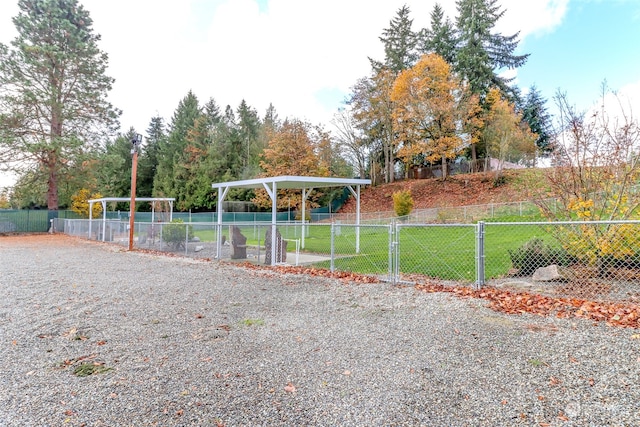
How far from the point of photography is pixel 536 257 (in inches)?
246

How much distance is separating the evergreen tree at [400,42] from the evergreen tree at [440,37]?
1.01 m

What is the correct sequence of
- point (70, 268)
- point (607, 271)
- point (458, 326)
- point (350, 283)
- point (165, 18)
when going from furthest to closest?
point (165, 18) → point (70, 268) → point (350, 283) → point (607, 271) → point (458, 326)

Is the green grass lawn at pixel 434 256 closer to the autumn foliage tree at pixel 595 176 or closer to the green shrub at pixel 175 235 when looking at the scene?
the autumn foliage tree at pixel 595 176

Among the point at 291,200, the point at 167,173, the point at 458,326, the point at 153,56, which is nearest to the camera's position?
the point at 458,326

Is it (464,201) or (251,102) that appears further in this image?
(251,102)

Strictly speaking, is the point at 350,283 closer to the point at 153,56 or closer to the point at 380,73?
the point at 153,56

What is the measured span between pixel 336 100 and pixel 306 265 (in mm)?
24516

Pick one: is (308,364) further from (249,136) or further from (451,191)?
(249,136)

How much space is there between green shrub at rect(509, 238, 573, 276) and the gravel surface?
2034mm

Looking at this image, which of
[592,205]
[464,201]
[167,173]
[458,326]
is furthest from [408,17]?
[458,326]

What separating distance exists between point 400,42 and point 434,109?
9.86m

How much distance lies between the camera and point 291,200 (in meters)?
25.1

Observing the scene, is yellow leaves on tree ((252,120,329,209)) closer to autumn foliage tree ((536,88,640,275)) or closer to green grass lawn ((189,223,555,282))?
green grass lawn ((189,223,555,282))

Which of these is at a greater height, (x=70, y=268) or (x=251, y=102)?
(x=251, y=102)
